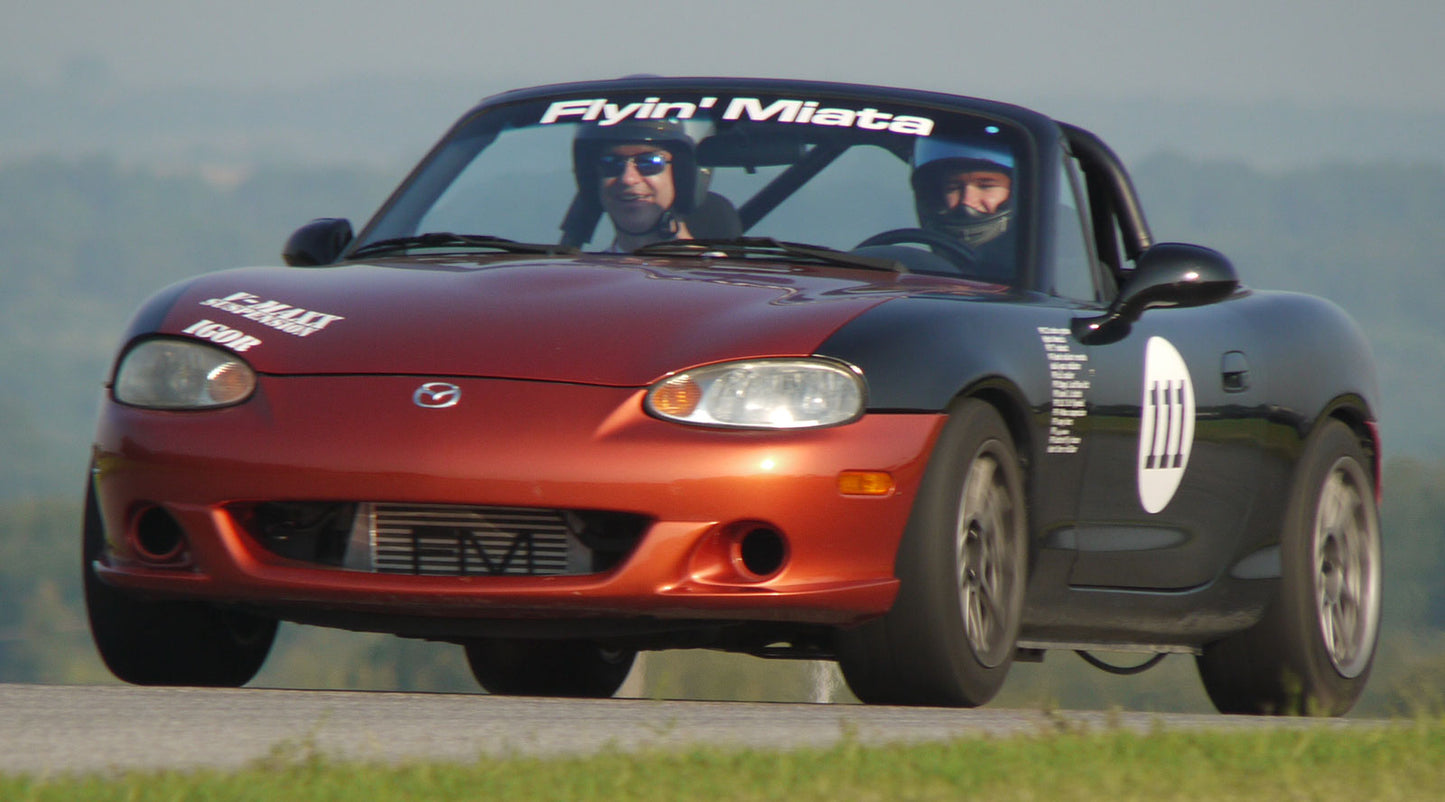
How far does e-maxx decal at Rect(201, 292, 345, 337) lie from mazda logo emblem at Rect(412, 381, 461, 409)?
14.0 inches

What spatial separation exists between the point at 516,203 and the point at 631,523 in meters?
1.83

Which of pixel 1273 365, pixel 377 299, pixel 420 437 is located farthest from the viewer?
pixel 1273 365

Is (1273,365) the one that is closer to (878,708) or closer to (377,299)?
(878,708)

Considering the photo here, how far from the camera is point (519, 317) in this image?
5.14 meters

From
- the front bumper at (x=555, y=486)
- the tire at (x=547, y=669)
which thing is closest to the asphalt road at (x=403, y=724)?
the front bumper at (x=555, y=486)

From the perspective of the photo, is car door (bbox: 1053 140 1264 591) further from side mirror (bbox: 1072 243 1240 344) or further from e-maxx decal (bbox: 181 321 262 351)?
e-maxx decal (bbox: 181 321 262 351)

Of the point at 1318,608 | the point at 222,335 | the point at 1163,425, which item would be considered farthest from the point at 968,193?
the point at 222,335

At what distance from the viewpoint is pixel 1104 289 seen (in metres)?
6.81

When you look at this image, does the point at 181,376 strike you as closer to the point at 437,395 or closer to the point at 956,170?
the point at 437,395

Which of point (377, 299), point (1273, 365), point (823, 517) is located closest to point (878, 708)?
point (823, 517)

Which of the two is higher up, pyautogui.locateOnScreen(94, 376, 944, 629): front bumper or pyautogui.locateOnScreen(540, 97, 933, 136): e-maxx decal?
pyautogui.locateOnScreen(540, 97, 933, 136): e-maxx decal

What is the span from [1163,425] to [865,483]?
149cm

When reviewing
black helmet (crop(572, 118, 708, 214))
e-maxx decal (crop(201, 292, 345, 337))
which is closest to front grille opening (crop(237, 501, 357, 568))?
e-maxx decal (crop(201, 292, 345, 337))

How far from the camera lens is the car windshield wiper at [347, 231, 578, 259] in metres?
6.12
